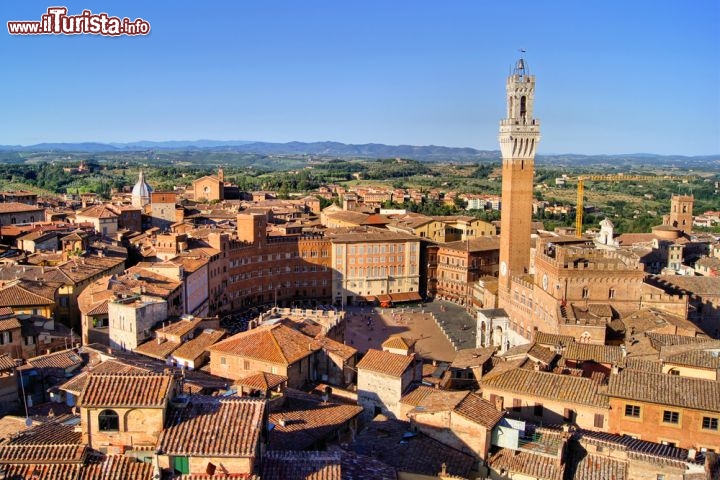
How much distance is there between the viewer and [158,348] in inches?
1492

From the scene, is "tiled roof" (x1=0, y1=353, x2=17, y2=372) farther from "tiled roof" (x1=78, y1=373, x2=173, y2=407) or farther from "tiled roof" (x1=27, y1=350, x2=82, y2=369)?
"tiled roof" (x1=78, y1=373, x2=173, y2=407)

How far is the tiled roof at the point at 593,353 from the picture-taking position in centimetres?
3541

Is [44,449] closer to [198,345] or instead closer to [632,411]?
[632,411]

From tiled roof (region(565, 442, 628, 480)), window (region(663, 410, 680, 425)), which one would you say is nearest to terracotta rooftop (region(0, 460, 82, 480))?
tiled roof (region(565, 442, 628, 480))

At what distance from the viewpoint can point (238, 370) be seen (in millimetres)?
34125

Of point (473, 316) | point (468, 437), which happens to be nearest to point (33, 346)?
point (468, 437)

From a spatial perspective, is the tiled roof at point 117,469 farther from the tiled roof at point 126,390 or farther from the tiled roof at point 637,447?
the tiled roof at point 637,447

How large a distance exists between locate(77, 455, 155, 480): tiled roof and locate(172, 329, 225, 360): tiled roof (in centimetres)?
2198

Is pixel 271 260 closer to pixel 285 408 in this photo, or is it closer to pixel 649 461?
pixel 285 408

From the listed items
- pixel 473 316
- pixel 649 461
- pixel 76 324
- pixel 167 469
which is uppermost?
pixel 167 469

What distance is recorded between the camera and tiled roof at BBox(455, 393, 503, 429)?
72.8ft

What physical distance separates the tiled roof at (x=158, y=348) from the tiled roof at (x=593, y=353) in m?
20.8

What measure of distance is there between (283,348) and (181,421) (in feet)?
65.2

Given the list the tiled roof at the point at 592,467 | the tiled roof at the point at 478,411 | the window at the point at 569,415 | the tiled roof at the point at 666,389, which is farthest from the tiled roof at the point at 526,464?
→ the window at the point at 569,415
